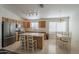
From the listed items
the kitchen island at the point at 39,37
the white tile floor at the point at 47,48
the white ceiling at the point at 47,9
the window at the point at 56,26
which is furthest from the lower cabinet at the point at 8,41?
the window at the point at 56,26

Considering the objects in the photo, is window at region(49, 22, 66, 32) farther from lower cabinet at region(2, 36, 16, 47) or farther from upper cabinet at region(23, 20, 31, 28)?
lower cabinet at region(2, 36, 16, 47)

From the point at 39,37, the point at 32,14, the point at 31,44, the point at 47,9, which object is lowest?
the point at 31,44

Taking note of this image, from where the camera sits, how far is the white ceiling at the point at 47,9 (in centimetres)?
218

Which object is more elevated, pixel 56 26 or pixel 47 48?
pixel 56 26

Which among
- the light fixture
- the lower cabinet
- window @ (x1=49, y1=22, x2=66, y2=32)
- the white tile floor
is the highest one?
the light fixture

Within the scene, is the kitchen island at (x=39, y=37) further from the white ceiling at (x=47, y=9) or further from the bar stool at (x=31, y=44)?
the white ceiling at (x=47, y=9)

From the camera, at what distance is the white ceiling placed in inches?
85.7

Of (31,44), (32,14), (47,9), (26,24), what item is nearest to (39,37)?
(31,44)

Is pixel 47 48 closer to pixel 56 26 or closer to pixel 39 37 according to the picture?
pixel 39 37

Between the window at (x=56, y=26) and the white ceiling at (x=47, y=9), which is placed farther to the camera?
the window at (x=56, y=26)

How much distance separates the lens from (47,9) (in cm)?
227

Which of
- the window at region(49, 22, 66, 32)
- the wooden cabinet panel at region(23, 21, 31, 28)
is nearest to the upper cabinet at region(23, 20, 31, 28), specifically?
the wooden cabinet panel at region(23, 21, 31, 28)
